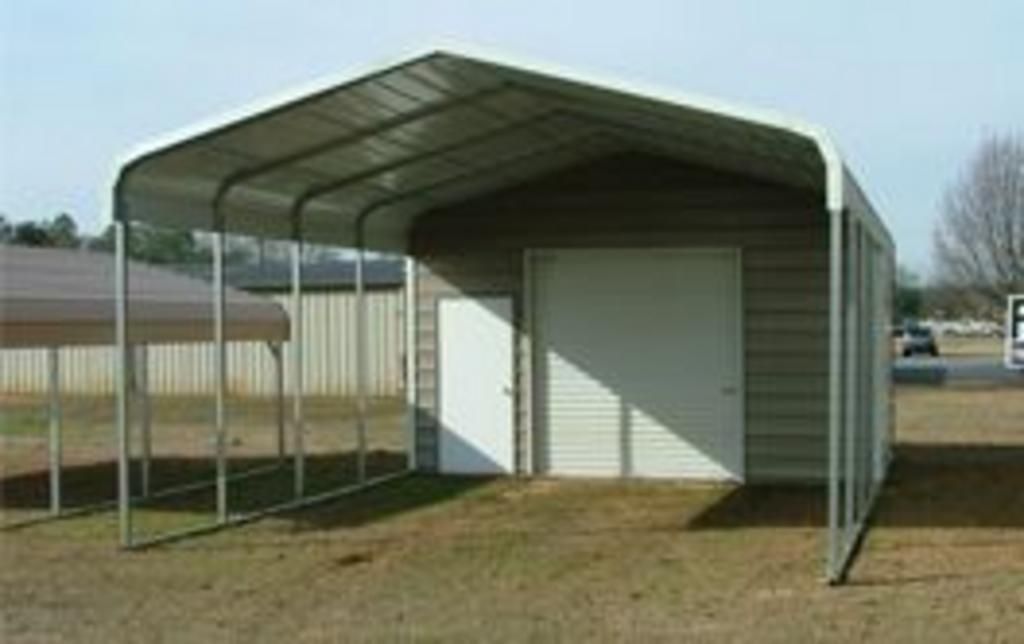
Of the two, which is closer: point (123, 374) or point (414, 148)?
point (123, 374)

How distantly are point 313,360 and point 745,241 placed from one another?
907 inches

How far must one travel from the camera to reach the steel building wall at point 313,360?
39.5 m

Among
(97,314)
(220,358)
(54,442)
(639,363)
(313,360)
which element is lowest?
(54,442)

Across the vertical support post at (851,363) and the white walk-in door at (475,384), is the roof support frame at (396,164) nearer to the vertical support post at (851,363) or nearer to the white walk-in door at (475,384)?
the white walk-in door at (475,384)

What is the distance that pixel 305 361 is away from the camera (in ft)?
133

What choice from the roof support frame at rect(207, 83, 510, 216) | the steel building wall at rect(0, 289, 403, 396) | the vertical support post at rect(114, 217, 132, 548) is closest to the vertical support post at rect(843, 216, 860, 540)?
the roof support frame at rect(207, 83, 510, 216)

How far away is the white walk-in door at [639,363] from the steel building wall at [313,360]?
19.1 meters

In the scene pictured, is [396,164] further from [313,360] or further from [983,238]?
[983,238]

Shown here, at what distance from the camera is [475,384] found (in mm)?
19859

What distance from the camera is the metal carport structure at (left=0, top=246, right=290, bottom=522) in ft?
52.3

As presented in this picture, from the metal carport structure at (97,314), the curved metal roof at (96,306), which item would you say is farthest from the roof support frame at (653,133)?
the curved metal roof at (96,306)

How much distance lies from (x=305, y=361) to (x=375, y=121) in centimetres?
2618

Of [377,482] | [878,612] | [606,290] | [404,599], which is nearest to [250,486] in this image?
[377,482]

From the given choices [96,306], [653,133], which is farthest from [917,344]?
[96,306]
